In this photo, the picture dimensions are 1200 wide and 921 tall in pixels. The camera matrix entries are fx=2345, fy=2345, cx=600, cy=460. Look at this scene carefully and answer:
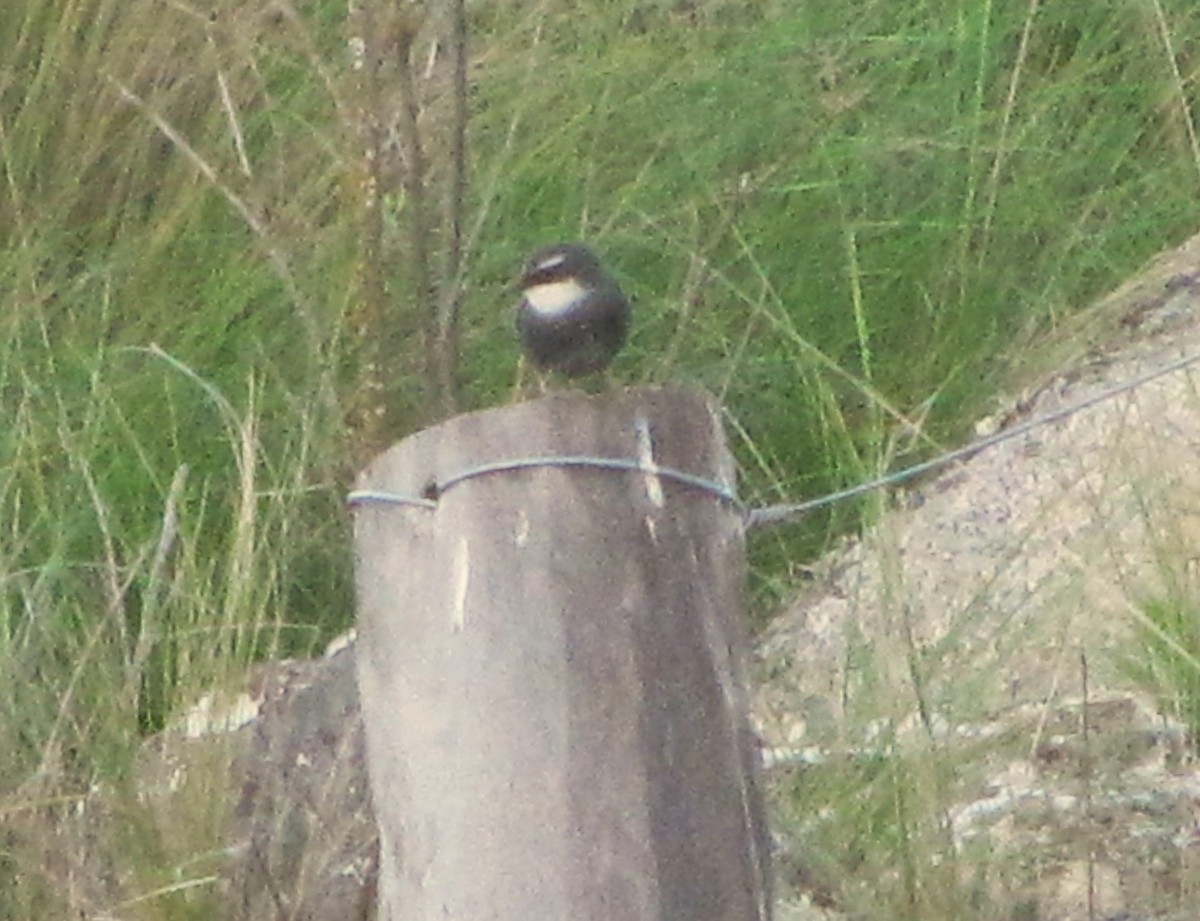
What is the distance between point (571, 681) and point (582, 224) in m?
1.70

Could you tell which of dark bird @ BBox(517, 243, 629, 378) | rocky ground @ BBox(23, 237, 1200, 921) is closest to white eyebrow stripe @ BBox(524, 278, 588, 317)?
dark bird @ BBox(517, 243, 629, 378)

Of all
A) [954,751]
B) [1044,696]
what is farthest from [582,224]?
[954,751]

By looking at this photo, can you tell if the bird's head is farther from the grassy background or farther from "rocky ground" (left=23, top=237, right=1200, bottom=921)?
the grassy background

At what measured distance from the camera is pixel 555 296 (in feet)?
6.66

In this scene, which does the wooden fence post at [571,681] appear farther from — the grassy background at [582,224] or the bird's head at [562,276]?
the grassy background at [582,224]

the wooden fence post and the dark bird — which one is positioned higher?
the dark bird

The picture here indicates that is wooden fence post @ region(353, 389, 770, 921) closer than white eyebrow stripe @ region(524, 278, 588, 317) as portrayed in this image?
Yes

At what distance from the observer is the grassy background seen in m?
2.77

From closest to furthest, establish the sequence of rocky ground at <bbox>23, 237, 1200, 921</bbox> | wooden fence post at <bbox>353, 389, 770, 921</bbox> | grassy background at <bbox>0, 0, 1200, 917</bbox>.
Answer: wooden fence post at <bbox>353, 389, 770, 921</bbox>, rocky ground at <bbox>23, 237, 1200, 921</bbox>, grassy background at <bbox>0, 0, 1200, 917</bbox>

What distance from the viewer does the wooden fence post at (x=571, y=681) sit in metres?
1.39

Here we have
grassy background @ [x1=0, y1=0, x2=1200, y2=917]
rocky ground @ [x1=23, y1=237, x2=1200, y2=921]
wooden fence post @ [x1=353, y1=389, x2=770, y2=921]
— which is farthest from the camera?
grassy background @ [x1=0, y1=0, x2=1200, y2=917]

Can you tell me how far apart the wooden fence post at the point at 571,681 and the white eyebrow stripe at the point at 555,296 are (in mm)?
567

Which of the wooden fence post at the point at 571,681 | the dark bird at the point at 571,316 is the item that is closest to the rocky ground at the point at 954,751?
the dark bird at the point at 571,316

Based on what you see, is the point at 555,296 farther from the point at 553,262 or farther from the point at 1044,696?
the point at 1044,696
